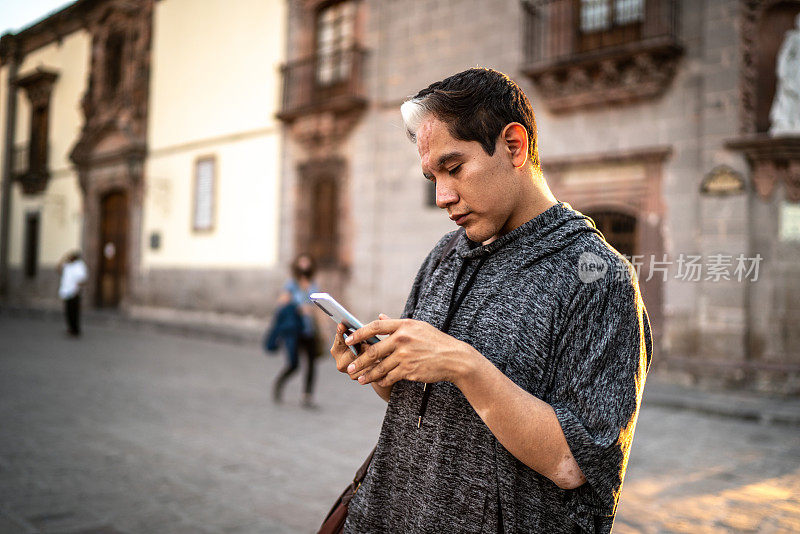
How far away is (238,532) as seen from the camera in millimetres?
3875

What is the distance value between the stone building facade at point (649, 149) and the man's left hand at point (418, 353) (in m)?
6.42

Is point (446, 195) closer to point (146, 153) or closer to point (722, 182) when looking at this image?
point (722, 182)

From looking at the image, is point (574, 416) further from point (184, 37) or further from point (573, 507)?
point (184, 37)

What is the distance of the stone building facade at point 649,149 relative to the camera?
9422 millimetres

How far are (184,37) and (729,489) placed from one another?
18637mm

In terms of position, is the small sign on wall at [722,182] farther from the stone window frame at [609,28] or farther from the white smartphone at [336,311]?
the white smartphone at [336,311]

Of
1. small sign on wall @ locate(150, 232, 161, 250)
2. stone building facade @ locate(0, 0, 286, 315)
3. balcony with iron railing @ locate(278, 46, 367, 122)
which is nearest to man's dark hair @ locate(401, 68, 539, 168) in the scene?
balcony with iron railing @ locate(278, 46, 367, 122)

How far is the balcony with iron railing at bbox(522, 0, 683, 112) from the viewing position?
1017cm

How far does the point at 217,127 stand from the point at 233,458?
14.3 metres

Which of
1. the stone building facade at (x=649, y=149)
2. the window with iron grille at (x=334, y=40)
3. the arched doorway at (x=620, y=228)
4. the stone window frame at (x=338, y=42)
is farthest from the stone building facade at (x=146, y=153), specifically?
the arched doorway at (x=620, y=228)

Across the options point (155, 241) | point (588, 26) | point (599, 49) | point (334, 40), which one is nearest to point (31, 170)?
point (155, 241)

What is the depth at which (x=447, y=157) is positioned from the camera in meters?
1.38

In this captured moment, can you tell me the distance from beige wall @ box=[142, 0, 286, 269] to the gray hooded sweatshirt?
15366 mm

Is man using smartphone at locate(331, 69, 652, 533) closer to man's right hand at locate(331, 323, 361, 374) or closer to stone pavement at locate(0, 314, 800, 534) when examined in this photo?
man's right hand at locate(331, 323, 361, 374)
